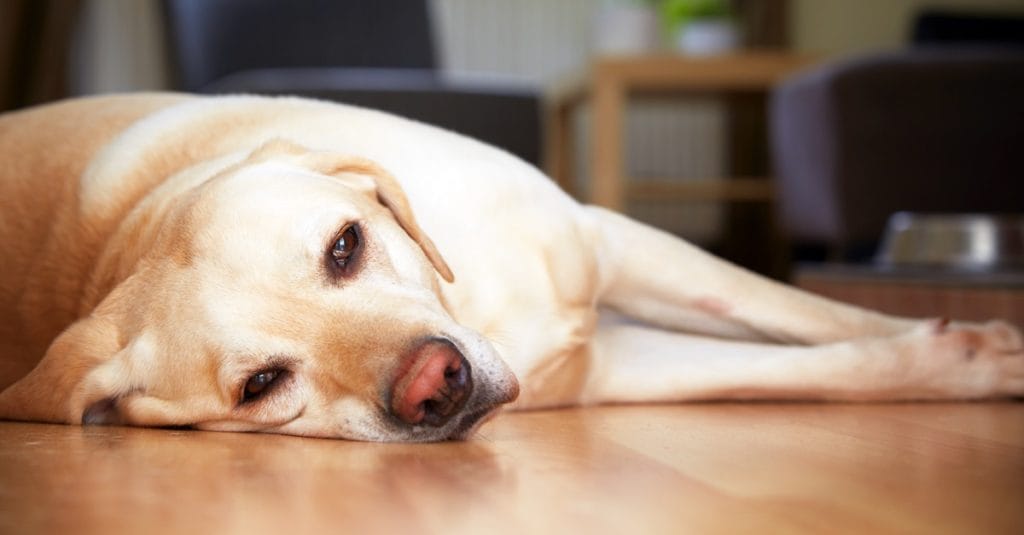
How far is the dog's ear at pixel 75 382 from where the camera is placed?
1664mm

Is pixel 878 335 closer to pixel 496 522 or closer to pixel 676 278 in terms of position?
pixel 676 278

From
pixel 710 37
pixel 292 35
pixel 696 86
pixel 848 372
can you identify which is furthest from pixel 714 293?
pixel 710 37

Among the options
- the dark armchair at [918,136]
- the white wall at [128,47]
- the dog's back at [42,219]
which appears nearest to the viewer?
the dog's back at [42,219]

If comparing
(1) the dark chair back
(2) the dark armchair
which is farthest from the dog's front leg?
(1) the dark chair back

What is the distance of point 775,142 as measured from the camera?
19.2 ft

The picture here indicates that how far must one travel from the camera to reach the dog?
1556mm

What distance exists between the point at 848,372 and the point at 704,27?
5.58 meters

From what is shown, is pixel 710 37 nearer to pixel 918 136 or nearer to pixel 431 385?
pixel 918 136

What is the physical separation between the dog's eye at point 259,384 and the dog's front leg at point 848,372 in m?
0.63

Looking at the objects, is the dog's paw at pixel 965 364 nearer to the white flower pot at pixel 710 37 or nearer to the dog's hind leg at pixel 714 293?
the dog's hind leg at pixel 714 293

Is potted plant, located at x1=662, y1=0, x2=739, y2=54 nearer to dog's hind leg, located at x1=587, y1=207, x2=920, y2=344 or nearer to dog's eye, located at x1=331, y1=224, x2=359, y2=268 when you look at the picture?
dog's hind leg, located at x1=587, y1=207, x2=920, y2=344

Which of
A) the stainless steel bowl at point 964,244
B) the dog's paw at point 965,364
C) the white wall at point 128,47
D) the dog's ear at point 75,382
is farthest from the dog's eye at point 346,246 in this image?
the white wall at point 128,47

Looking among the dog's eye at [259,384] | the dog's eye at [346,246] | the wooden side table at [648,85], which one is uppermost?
the dog's eye at [346,246]

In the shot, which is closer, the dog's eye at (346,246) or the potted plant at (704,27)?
the dog's eye at (346,246)
